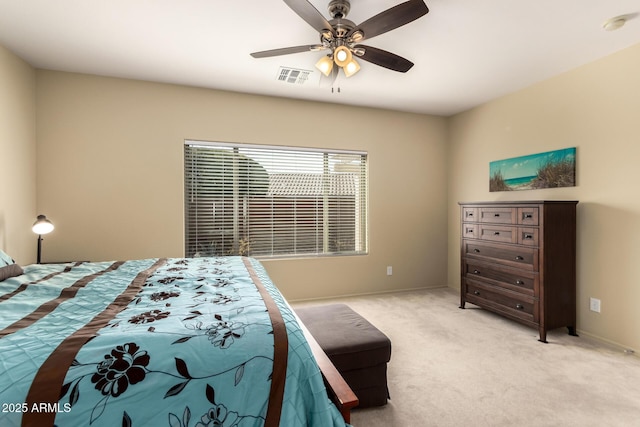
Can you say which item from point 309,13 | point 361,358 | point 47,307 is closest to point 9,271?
point 47,307

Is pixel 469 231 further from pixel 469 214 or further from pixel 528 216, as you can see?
pixel 528 216

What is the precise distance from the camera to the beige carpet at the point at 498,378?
1.80 m

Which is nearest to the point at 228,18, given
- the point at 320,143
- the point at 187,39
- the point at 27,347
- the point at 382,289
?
the point at 187,39

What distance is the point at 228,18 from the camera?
7.40 ft

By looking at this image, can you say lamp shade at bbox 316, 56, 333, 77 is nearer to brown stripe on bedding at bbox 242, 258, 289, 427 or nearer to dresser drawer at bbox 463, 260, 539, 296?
brown stripe on bedding at bbox 242, 258, 289, 427

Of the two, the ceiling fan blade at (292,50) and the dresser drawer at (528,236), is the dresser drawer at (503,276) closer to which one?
the dresser drawer at (528,236)

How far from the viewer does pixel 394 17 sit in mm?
1761

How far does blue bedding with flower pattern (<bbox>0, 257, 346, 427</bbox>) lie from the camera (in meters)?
0.85

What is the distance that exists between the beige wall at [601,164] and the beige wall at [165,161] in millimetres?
1620

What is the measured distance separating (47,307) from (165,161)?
7.91ft

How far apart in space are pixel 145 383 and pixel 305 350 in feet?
1.69

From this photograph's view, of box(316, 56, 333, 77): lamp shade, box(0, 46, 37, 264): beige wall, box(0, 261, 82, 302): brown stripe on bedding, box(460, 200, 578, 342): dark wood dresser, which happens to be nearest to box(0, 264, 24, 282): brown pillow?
box(0, 261, 82, 302): brown stripe on bedding

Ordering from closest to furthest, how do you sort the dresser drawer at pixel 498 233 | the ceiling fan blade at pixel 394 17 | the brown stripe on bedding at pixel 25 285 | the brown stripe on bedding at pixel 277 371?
the brown stripe on bedding at pixel 277 371, the brown stripe on bedding at pixel 25 285, the ceiling fan blade at pixel 394 17, the dresser drawer at pixel 498 233

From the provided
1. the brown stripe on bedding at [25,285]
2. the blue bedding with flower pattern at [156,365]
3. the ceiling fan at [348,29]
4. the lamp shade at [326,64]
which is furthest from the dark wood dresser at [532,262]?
the brown stripe on bedding at [25,285]
